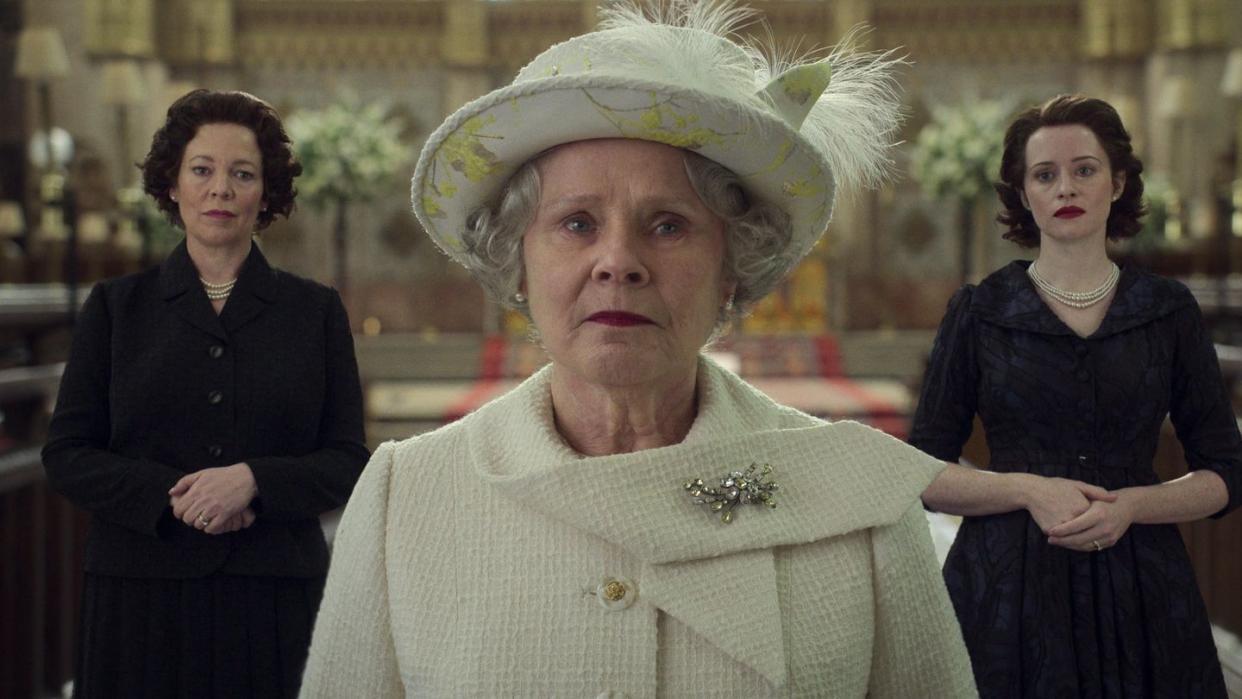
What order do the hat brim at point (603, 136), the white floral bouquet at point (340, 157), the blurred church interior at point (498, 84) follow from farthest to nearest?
the blurred church interior at point (498, 84) → the white floral bouquet at point (340, 157) → the hat brim at point (603, 136)

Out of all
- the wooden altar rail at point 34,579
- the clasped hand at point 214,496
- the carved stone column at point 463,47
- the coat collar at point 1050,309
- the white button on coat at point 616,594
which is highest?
the carved stone column at point 463,47

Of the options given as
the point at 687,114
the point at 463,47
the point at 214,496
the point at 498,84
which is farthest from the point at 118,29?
the point at 687,114

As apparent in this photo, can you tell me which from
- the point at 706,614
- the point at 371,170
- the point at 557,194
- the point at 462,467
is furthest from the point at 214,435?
the point at 371,170

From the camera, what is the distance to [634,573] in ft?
4.87

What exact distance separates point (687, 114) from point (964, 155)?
22.9 feet

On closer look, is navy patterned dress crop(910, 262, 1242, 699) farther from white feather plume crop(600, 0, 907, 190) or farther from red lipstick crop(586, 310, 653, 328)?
red lipstick crop(586, 310, 653, 328)

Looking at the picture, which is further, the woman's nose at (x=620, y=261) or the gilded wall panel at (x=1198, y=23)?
the gilded wall panel at (x=1198, y=23)

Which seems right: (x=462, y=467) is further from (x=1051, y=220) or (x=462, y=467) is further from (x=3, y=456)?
(x=3, y=456)

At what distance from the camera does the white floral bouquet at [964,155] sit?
7.96m

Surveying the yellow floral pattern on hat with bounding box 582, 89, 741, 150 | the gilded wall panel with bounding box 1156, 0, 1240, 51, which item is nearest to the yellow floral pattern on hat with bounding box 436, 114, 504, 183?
the yellow floral pattern on hat with bounding box 582, 89, 741, 150

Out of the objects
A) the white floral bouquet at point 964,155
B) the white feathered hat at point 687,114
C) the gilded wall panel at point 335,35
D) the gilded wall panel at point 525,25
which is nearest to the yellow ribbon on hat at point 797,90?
the white feathered hat at point 687,114

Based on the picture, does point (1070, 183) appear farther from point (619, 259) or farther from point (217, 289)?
point (217, 289)

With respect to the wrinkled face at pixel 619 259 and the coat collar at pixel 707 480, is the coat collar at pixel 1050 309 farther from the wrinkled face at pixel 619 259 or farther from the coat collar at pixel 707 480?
the wrinkled face at pixel 619 259

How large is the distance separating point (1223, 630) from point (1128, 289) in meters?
2.25
